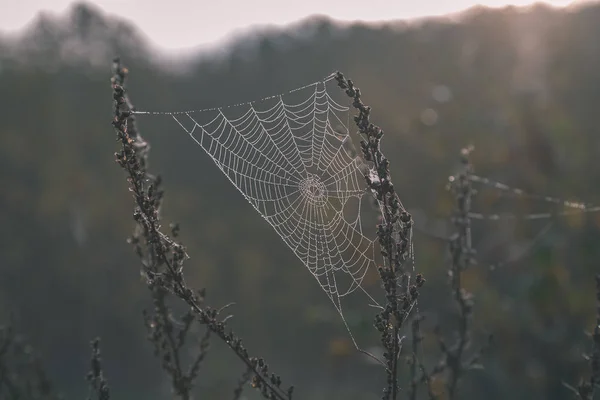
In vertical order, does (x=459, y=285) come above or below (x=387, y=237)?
above

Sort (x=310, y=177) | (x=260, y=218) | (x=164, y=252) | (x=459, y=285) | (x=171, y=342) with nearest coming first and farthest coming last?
(x=164, y=252), (x=171, y=342), (x=459, y=285), (x=310, y=177), (x=260, y=218)

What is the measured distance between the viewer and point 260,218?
1180 inches

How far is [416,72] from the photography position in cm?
2327

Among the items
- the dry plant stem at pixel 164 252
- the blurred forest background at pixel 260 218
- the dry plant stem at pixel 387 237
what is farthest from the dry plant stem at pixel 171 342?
the blurred forest background at pixel 260 218

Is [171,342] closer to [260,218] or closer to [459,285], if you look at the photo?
[459,285]

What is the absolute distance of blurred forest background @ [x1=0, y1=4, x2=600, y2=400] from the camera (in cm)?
962

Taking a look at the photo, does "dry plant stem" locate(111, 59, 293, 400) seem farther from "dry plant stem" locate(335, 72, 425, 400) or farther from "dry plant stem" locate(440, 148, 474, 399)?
"dry plant stem" locate(440, 148, 474, 399)

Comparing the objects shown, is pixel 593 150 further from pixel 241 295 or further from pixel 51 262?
pixel 51 262

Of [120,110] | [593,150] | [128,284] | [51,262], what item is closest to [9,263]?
[51,262]

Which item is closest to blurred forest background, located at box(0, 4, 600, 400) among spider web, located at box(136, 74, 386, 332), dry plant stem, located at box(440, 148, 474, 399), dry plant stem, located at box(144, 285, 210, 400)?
spider web, located at box(136, 74, 386, 332)

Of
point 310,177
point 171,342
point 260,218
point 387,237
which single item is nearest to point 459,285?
point 387,237

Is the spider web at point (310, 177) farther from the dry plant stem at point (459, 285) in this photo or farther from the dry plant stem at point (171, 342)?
the dry plant stem at point (171, 342)

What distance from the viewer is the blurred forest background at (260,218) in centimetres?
962

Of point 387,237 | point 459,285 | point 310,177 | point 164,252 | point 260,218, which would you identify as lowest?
point 164,252
